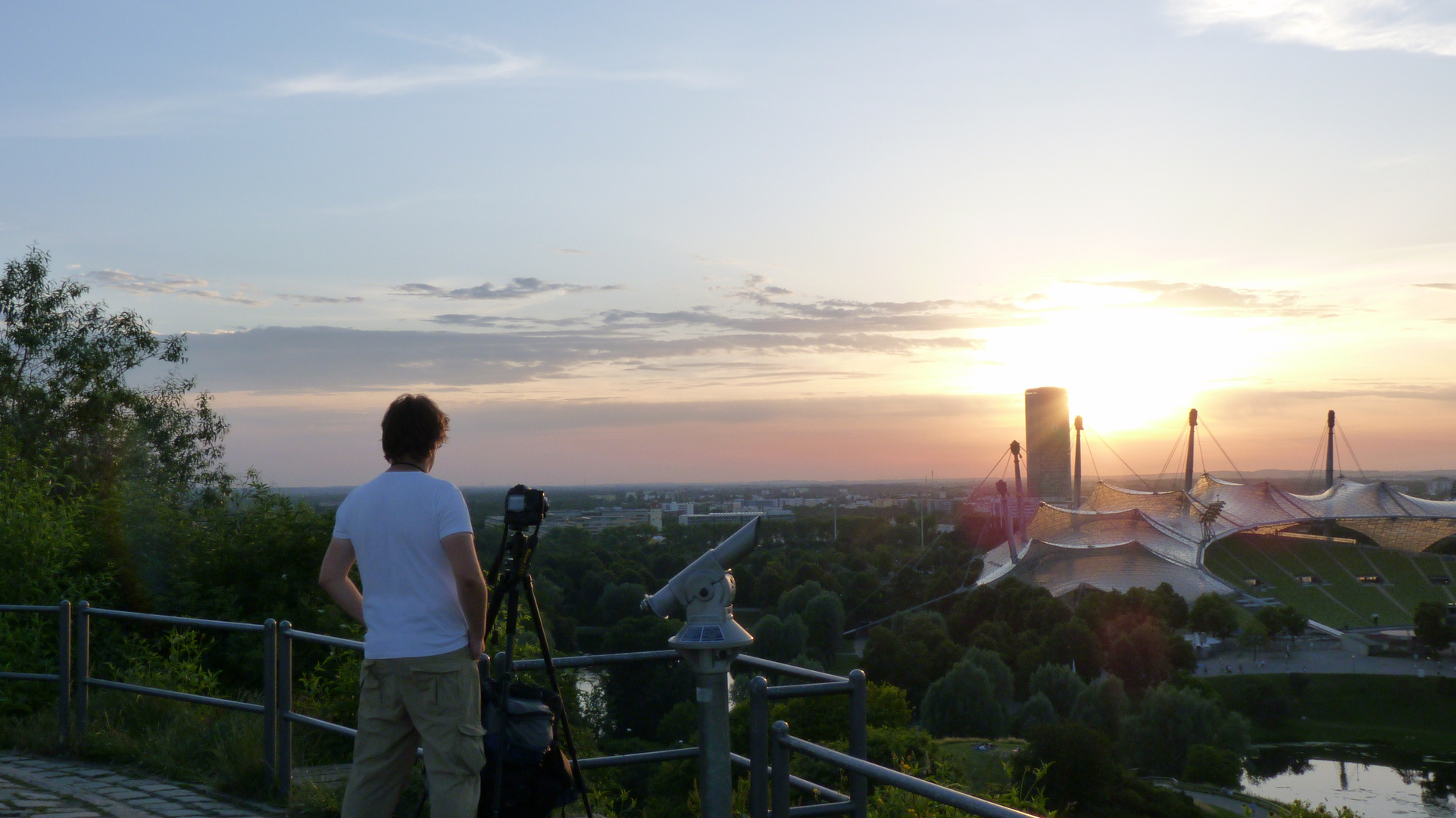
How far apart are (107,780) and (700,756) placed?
361 centimetres

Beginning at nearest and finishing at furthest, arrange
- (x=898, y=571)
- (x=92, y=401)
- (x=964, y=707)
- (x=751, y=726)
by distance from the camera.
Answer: (x=751, y=726), (x=92, y=401), (x=964, y=707), (x=898, y=571)

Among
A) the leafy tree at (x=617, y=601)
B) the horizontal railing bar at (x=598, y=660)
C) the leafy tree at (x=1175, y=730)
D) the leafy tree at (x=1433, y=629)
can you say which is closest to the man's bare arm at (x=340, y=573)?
the horizontal railing bar at (x=598, y=660)

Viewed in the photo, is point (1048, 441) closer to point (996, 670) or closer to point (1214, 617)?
point (1214, 617)

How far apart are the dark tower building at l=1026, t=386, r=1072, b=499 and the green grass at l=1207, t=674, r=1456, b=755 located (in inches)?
3383

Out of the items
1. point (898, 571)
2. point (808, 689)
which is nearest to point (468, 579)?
point (808, 689)

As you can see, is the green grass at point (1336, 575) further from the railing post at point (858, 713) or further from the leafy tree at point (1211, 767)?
the railing post at point (858, 713)

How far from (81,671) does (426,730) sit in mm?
4300

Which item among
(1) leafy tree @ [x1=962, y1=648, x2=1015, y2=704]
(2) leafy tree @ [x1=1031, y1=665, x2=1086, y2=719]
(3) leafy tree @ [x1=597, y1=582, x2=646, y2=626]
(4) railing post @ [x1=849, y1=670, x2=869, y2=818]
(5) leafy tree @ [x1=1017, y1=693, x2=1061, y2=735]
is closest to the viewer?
(4) railing post @ [x1=849, y1=670, x2=869, y2=818]

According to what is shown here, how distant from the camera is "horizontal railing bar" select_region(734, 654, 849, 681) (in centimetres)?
380

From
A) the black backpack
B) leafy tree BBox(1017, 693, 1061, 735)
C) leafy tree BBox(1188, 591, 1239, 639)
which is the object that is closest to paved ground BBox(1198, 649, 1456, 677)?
leafy tree BBox(1188, 591, 1239, 639)

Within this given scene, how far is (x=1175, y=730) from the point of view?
44.4 meters

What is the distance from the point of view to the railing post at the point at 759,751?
3.13 metres

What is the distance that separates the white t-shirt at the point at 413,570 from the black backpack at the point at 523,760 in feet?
0.87

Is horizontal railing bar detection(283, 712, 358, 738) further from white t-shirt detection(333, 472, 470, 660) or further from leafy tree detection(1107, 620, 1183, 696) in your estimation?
leafy tree detection(1107, 620, 1183, 696)
